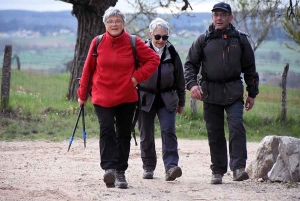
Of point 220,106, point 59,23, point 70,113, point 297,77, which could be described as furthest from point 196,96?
point 59,23

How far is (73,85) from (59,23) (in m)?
95.1

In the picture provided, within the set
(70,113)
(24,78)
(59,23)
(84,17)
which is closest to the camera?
(70,113)

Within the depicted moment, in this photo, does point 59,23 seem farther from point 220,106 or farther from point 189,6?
point 220,106

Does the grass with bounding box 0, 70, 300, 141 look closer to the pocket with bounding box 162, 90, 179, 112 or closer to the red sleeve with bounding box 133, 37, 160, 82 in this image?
the pocket with bounding box 162, 90, 179, 112

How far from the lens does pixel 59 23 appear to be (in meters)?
113

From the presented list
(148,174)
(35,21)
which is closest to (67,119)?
(148,174)

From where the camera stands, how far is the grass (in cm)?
1478

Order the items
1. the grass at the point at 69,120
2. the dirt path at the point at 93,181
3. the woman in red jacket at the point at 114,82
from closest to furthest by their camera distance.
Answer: the dirt path at the point at 93,181, the woman in red jacket at the point at 114,82, the grass at the point at 69,120

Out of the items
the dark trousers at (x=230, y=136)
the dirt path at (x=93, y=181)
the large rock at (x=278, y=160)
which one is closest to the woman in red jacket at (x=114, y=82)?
the dirt path at (x=93, y=181)

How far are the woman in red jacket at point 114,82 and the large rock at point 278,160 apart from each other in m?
1.73

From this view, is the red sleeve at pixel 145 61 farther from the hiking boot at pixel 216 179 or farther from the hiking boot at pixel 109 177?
the hiking boot at pixel 216 179

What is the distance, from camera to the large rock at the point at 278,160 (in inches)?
363

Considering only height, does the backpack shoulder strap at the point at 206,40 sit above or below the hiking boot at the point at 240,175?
above

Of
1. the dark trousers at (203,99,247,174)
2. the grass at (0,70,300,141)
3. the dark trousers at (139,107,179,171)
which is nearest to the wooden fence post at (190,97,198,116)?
the grass at (0,70,300,141)
